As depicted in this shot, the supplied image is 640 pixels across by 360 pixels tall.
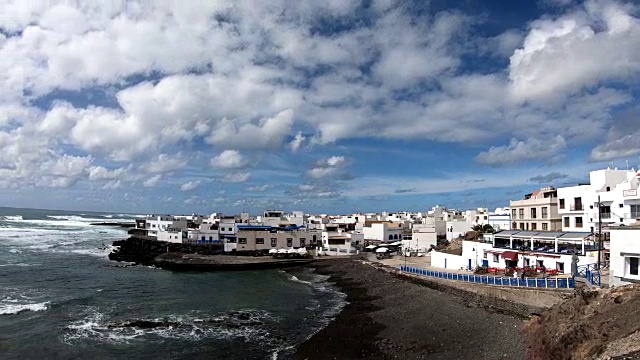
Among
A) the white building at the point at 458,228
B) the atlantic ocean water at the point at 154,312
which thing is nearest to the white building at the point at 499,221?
the white building at the point at 458,228

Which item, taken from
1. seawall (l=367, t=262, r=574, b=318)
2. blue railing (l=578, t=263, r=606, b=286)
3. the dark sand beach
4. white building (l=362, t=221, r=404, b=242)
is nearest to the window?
blue railing (l=578, t=263, r=606, b=286)

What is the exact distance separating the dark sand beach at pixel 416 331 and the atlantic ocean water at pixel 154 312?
6.63 feet

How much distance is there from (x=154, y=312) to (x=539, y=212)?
3805cm

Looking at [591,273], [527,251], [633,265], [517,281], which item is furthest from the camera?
[527,251]

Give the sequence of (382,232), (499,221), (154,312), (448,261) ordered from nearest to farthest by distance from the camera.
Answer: (154,312)
(448,261)
(499,221)
(382,232)

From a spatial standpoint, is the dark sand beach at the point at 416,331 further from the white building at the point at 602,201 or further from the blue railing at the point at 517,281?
the white building at the point at 602,201

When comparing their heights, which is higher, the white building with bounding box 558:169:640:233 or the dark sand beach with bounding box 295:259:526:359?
the white building with bounding box 558:169:640:233

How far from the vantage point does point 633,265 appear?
22625 mm

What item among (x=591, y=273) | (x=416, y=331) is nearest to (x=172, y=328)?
(x=416, y=331)

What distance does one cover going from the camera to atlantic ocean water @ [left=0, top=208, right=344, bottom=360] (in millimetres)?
24200

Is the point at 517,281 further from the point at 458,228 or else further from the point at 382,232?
the point at 382,232

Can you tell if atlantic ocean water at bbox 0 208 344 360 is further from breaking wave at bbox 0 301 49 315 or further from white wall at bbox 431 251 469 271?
white wall at bbox 431 251 469 271

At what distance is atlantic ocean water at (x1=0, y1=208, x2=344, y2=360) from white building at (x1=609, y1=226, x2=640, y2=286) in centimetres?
1687

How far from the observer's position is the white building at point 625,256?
22.4m
